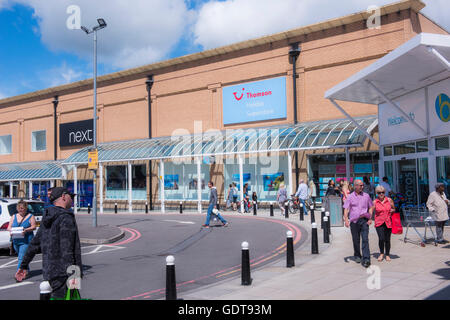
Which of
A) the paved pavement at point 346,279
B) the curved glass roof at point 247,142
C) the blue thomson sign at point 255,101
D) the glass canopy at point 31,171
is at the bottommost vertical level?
the paved pavement at point 346,279

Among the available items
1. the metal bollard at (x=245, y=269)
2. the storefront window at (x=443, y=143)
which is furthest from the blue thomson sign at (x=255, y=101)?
the metal bollard at (x=245, y=269)

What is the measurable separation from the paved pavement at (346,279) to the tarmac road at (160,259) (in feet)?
2.35

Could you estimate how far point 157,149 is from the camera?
27.9 m

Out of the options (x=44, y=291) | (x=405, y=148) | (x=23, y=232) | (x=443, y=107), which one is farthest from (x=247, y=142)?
(x=44, y=291)

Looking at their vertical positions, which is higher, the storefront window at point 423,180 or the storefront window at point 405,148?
the storefront window at point 405,148

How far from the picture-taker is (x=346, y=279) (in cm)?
736

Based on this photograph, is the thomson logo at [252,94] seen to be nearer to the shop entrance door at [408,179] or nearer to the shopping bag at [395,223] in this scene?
the shop entrance door at [408,179]

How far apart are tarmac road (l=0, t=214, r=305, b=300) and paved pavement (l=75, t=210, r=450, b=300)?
0.72 meters

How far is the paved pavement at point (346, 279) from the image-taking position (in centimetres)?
639

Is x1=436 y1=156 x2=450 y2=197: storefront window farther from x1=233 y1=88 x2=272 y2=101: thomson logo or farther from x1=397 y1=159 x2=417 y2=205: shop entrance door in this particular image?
x1=233 y1=88 x2=272 y2=101: thomson logo

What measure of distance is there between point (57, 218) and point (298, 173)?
20.5 meters

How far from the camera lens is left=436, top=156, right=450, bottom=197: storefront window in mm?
13992

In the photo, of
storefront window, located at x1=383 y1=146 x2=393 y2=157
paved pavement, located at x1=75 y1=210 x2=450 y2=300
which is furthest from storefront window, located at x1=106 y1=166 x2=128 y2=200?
paved pavement, located at x1=75 y1=210 x2=450 y2=300
